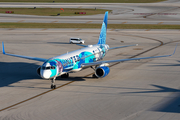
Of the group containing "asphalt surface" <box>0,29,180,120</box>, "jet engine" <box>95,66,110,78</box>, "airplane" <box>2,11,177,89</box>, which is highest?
"airplane" <box>2,11,177,89</box>

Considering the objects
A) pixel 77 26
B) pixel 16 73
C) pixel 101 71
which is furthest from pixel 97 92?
pixel 77 26

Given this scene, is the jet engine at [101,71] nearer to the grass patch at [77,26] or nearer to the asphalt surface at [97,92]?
the asphalt surface at [97,92]

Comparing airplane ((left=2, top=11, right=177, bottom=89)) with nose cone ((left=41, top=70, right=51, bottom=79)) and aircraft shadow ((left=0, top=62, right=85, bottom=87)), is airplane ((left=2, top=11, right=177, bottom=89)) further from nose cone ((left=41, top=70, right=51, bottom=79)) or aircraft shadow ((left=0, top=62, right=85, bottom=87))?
aircraft shadow ((left=0, top=62, right=85, bottom=87))

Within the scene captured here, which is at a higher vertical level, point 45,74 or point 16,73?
point 45,74

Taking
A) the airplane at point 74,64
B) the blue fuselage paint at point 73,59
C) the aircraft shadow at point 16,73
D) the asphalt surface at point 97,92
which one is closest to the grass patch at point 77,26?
the asphalt surface at point 97,92

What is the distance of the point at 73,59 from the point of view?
140 ft

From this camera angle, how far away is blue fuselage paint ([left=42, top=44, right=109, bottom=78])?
127 ft

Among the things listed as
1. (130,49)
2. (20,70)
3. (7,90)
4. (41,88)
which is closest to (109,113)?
(41,88)

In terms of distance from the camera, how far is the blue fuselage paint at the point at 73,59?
127ft

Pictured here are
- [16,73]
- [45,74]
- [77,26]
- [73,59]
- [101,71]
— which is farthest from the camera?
[77,26]

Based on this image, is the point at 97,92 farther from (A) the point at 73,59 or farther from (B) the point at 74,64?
(A) the point at 73,59

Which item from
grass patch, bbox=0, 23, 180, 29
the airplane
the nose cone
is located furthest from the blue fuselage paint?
grass patch, bbox=0, 23, 180, 29

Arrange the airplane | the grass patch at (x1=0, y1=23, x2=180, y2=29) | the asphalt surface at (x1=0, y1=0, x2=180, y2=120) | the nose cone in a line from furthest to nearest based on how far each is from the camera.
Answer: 1. the grass patch at (x1=0, y1=23, x2=180, y2=29)
2. the airplane
3. the nose cone
4. the asphalt surface at (x1=0, y1=0, x2=180, y2=120)

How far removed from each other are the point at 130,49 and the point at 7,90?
4263cm
